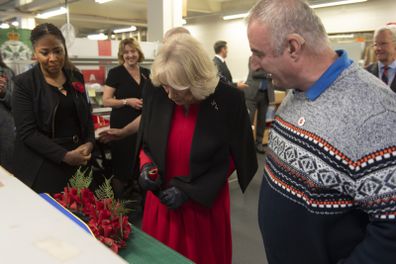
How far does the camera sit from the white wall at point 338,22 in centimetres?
621

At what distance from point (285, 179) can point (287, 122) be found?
15cm

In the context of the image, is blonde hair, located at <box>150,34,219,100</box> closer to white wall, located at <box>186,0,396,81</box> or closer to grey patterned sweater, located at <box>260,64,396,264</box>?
grey patterned sweater, located at <box>260,64,396,264</box>

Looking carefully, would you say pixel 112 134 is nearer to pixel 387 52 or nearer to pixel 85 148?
pixel 85 148

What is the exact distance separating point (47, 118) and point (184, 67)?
2.77ft

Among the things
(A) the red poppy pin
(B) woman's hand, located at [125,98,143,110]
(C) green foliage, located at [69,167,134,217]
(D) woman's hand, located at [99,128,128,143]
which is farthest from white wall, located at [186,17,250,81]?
(C) green foliage, located at [69,167,134,217]

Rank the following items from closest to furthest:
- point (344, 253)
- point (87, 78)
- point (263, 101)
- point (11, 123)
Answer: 1. point (344, 253)
2. point (11, 123)
3. point (87, 78)
4. point (263, 101)

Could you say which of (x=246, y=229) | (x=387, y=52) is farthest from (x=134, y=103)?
(x=387, y=52)

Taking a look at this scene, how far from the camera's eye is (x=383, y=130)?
0.71 meters

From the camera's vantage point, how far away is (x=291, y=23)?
817mm

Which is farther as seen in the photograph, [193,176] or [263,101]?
[263,101]

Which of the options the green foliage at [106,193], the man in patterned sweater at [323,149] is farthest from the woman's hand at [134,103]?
the man in patterned sweater at [323,149]

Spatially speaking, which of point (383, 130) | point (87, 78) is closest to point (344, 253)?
point (383, 130)

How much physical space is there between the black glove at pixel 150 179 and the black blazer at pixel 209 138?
34 mm

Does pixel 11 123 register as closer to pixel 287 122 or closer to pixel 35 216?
pixel 35 216
